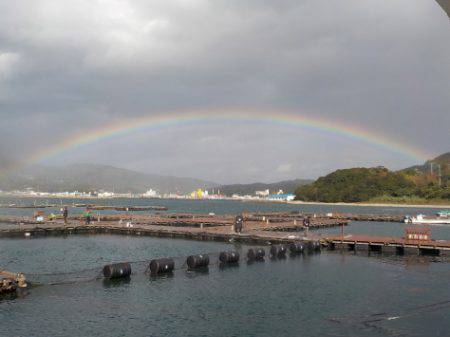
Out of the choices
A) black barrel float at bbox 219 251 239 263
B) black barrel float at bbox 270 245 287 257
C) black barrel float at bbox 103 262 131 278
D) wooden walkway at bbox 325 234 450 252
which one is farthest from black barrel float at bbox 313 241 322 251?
black barrel float at bbox 103 262 131 278

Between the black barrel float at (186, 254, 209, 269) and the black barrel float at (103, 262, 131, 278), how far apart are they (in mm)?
6338

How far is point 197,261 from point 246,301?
36.6ft

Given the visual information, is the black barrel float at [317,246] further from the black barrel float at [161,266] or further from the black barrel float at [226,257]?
the black barrel float at [161,266]

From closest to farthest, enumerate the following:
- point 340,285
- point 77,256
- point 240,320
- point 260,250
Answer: point 240,320
point 340,285
point 260,250
point 77,256

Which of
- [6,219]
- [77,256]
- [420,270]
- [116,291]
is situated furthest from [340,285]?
[6,219]

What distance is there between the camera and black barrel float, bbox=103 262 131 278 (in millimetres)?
33875

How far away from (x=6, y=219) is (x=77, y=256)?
1883 inches

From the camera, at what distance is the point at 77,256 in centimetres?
5069

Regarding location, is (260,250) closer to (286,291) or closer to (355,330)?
(286,291)

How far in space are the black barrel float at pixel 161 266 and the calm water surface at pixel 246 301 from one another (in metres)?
0.98

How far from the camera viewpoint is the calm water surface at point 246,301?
23547mm

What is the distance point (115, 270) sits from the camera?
34031 millimetres

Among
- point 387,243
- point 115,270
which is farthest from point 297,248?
point 115,270

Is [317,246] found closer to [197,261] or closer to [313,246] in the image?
[313,246]
